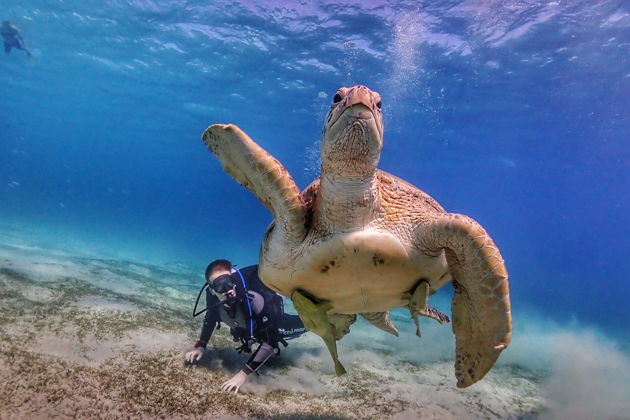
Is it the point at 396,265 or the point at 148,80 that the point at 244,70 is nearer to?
the point at 148,80

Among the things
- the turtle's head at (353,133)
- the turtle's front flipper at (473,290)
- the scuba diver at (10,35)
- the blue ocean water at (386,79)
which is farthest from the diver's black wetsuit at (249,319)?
the scuba diver at (10,35)

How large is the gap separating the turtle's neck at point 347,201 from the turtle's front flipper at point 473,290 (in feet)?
1.63

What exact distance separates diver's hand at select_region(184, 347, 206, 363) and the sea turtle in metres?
1.98

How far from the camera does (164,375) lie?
4.32 metres

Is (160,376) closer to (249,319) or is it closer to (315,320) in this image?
(249,319)

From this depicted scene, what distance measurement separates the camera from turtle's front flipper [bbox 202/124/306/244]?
320 centimetres

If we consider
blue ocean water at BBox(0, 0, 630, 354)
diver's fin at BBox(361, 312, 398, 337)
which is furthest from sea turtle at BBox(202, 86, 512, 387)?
blue ocean water at BBox(0, 0, 630, 354)

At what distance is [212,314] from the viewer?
5.30 m

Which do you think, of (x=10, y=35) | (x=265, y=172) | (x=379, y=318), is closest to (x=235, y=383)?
(x=379, y=318)

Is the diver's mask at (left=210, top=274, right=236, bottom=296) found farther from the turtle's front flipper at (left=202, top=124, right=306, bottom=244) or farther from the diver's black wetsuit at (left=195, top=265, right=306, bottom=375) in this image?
the turtle's front flipper at (left=202, top=124, right=306, bottom=244)

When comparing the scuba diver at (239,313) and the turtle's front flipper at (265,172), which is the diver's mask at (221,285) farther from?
the turtle's front flipper at (265,172)

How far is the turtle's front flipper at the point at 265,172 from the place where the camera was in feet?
10.5

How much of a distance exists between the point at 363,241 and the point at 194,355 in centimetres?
322

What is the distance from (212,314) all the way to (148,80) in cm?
2743
